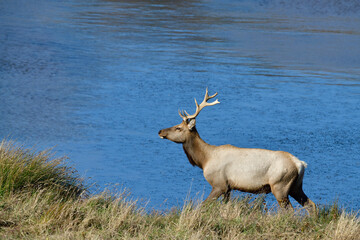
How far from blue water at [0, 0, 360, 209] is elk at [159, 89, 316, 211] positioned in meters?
0.44

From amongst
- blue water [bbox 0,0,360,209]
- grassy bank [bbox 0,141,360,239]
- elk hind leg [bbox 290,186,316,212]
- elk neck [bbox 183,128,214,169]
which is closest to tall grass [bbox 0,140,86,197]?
grassy bank [bbox 0,141,360,239]

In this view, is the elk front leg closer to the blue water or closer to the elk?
the elk

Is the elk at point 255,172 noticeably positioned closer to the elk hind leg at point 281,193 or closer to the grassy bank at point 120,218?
the elk hind leg at point 281,193

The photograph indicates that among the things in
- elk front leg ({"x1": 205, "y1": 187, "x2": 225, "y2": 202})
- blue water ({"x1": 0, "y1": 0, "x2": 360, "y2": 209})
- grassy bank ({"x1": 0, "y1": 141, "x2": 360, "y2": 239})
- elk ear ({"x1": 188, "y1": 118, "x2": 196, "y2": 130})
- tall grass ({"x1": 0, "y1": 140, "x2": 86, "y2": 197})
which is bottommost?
grassy bank ({"x1": 0, "y1": 141, "x2": 360, "y2": 239})

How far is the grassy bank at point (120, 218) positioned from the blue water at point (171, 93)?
41.9 inches

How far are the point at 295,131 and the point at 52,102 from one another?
16.9 ft

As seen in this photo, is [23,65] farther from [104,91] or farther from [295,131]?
[295,131]

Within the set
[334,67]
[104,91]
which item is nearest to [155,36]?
[334,67]

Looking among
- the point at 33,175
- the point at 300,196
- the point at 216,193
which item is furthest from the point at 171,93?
the point at 33,175

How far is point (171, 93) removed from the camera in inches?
659

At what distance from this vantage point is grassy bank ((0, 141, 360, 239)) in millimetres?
6809

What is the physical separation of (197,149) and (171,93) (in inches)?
312

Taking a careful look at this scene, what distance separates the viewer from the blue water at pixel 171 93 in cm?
1117

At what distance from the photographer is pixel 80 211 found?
7.24m
